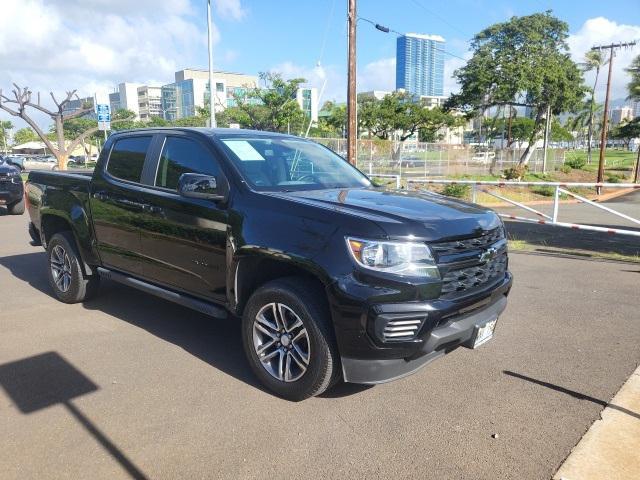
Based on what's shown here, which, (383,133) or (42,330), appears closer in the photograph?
(42,330)

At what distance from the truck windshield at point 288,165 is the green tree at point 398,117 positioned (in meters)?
51.8

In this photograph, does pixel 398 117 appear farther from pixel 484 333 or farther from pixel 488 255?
pixel 484 333

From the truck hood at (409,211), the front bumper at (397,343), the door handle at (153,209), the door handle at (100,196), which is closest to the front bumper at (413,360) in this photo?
the front bumper at (397,343)

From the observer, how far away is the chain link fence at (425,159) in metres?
29.7

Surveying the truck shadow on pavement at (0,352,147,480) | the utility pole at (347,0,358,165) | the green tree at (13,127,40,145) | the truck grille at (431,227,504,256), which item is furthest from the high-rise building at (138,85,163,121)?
the truck grille at (431,227,504,256)

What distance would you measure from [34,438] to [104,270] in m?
2.21

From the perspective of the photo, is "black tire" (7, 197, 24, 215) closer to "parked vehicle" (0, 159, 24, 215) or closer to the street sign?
"parked vehicle" (0, 159, 24, 215)

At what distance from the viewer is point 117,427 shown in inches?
125

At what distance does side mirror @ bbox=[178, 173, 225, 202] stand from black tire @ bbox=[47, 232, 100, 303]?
90.3 inches

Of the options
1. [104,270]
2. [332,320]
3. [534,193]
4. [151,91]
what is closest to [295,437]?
[332,320]

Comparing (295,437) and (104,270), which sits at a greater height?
(104,270)

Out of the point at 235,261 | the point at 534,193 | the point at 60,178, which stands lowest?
the point at 534,193

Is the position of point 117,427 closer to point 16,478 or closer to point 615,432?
point 16,478

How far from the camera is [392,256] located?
3.04 metres
